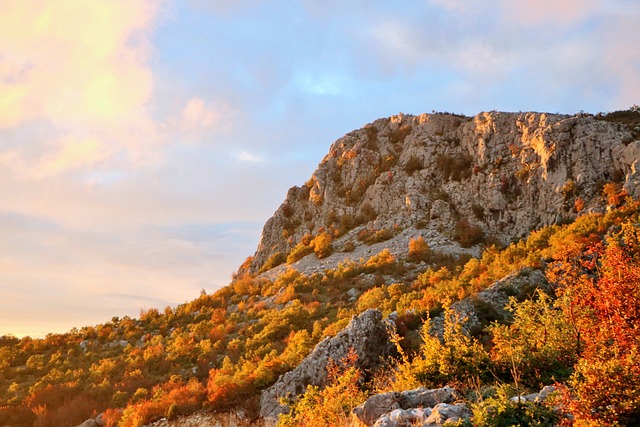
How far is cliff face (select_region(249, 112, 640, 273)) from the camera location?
34156mm

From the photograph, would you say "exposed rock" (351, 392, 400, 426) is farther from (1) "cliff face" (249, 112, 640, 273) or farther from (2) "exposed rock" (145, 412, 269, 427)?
(1) "cliff face" (249, 112, 640, 273)

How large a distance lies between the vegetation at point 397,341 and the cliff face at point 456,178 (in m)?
3.53

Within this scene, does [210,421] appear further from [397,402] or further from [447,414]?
[447,414]

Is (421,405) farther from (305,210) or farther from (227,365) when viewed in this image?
(305,210)

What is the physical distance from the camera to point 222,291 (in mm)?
40531

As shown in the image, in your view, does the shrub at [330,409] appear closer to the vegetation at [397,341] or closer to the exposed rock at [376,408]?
the vegetation at [397,341]

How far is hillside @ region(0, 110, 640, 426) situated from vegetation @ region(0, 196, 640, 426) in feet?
0.23

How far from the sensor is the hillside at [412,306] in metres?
11.0

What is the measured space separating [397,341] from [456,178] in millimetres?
28994

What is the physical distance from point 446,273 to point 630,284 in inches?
731

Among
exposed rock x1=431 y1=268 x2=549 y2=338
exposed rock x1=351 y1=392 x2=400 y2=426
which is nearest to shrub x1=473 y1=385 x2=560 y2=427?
exposed rock x1=351 y1=392 x2=400 y2=426

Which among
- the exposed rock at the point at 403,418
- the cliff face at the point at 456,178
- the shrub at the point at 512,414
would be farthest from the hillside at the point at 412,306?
the exposed rock at the point at 403,418

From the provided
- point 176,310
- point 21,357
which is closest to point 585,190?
point 176,310

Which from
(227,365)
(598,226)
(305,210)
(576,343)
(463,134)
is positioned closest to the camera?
(576,343)
